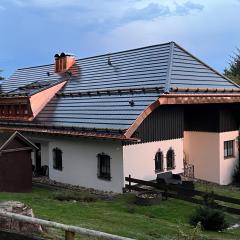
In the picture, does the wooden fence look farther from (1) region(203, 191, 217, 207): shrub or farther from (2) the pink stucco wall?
(2) the pink stucco wall

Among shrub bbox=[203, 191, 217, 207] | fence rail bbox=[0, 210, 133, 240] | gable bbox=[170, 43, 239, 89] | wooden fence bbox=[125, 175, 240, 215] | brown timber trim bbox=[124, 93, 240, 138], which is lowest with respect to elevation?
wooden fence bbox=[125, 175, 240, 215]

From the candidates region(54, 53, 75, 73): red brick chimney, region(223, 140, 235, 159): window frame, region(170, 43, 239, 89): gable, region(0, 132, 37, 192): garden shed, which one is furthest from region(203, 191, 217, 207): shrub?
region(54, 53, 75, 73): red brick chimney

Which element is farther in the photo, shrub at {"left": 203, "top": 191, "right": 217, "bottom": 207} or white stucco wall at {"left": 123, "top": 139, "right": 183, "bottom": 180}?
white stucco wall at {"left": 123, "top": 139, "right": 183, "bottom": 180}

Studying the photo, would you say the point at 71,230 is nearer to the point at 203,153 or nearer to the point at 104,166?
the point at 104,166

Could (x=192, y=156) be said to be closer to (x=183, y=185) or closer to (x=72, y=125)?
(x=183, y=185)

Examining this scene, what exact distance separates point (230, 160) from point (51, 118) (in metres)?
10.5

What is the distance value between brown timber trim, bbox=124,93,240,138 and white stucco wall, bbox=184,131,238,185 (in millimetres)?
1959

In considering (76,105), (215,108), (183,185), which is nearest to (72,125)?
(76,105)

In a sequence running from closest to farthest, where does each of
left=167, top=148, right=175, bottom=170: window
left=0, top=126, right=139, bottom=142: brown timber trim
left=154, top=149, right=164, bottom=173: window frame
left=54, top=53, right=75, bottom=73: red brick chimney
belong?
1. left=0, top=126, right=139, bottom=142: brown timber trim
2. left=154, top=149, right=164, bottom=173: window frame
3. left=167, top=148, right=175, bottom=170: window
4. left=54, top=53, right=75, bottom=73: red brick chimney

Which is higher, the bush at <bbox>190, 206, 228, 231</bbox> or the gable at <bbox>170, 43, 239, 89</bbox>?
the gable at <bbox>170, 43, 239, 89</bbox>

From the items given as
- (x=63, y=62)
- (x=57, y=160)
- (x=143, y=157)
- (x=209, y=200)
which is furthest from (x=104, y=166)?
(x=63, y=62)

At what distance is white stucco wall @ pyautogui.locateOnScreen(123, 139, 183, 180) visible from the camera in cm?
1995

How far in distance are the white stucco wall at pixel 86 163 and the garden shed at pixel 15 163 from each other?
2.64 meters

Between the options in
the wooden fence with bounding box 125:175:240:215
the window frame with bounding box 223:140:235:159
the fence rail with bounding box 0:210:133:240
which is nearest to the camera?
the fence rail with bounding box 0:210:133:240
